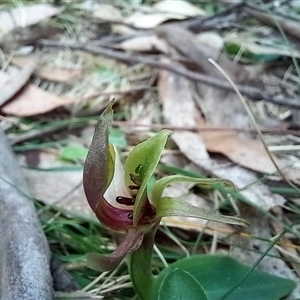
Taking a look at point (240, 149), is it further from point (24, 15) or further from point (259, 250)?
point (24, 15)

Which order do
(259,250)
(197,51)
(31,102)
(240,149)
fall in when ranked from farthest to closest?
(197,51) → (31,102) → (240,149) → (259,250)

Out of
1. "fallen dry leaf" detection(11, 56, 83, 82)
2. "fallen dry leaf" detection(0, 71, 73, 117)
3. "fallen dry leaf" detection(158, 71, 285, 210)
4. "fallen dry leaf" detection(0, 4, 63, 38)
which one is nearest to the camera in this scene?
"fallen dry leaf" detection(158, 71, 285, 210)

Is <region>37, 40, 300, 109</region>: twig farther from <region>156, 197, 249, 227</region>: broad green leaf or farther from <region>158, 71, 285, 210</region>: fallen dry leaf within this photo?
<region>156, 197, 249, 227</region>: broad green leaf

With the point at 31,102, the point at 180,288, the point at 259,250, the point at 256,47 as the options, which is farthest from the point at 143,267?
the point at 256,47

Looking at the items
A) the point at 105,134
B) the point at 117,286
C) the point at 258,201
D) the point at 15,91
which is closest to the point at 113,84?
the point at 15,91

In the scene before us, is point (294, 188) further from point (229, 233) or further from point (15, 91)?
point (15, 91)

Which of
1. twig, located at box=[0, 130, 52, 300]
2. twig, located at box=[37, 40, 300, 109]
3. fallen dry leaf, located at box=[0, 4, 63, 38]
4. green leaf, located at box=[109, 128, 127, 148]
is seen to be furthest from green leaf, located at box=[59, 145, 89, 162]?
fallen dry leaf, located at box=[0, 4, 63, 38]
